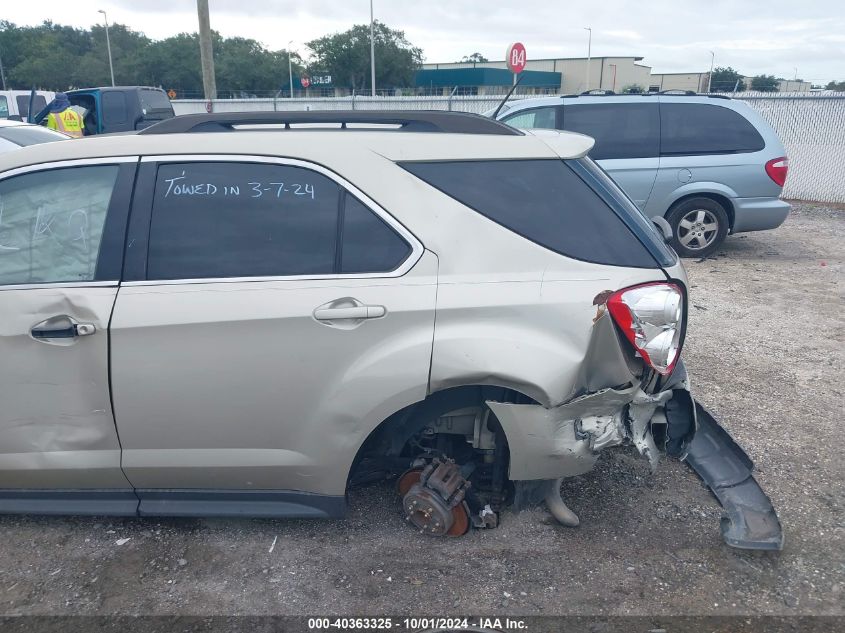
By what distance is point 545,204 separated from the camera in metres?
2.74

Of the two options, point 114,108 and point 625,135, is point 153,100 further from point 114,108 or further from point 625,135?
point 625,135

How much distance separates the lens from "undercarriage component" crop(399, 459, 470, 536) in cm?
296

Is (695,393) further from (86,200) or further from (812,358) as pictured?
(86,200)

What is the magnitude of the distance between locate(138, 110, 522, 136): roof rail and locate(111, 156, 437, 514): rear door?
28 centimetres

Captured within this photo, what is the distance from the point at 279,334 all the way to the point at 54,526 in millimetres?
1594

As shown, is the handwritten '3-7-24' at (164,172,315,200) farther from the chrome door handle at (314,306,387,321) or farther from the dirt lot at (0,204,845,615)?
the dirt lot at (0,204,845,615)

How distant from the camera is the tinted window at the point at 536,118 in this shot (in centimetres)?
877

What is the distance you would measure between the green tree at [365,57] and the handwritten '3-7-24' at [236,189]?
62.8 metres

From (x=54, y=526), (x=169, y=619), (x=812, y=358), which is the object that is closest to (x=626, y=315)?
(x=169, y=619)

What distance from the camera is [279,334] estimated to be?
263 cm

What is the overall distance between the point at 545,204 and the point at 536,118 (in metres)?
6.58

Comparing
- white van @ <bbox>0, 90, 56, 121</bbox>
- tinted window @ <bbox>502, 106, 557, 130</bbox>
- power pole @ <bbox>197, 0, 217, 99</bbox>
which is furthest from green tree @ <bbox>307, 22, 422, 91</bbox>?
tinted window @ <bbox>502, 106, 557, 130</bbox>

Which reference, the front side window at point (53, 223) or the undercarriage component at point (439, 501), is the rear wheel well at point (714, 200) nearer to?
the undercarriage component at point (439, 501)

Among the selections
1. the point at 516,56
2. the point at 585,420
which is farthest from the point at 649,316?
the point at 516,56
